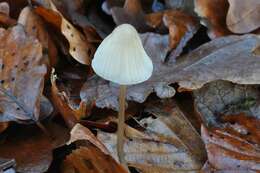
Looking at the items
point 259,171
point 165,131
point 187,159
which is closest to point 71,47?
point 165,131

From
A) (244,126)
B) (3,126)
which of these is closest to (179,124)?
(244,126)

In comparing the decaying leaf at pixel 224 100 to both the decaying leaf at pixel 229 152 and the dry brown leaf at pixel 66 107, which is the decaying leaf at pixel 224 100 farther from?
the dry brown leaf at pixel 66 107

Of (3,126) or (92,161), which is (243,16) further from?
(3,126)

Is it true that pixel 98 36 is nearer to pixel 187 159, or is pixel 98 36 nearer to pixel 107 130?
pixel 107 130

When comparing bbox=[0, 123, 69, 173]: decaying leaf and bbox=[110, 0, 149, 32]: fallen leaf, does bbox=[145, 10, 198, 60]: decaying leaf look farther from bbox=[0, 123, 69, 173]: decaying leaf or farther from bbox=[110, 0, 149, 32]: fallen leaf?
bbox=[0, 123, 69, 173]: decaying leaf

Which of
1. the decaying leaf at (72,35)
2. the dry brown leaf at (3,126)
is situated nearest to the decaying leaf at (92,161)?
the dry brown leaf at (3,126)
